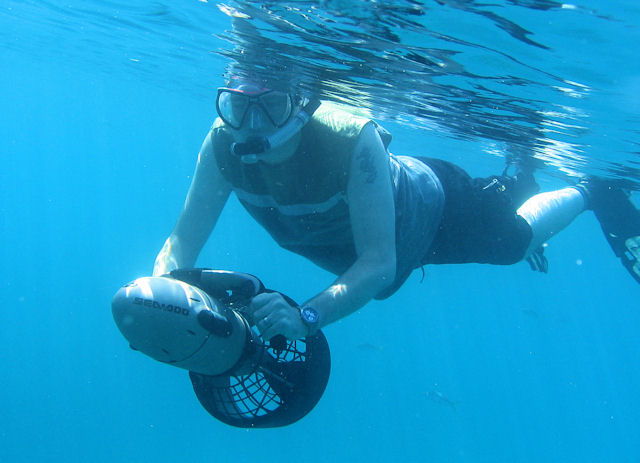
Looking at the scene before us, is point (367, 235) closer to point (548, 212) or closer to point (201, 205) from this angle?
point (201, 205)

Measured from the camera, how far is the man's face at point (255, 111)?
12.1 ft

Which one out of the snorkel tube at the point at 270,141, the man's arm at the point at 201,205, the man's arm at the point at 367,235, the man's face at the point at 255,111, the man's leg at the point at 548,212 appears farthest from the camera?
the man's leg at the point at 548,212

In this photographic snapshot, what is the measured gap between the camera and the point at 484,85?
8422 mm

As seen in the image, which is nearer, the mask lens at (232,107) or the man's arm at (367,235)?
the man's arm at (367,235)

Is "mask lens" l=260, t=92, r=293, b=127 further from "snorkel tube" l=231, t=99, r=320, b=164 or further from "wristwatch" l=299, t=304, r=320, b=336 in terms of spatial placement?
"wristwatch" l=299, t=304, r=320, b=336

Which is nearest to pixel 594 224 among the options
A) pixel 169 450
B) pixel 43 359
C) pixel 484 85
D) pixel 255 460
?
pixel 255 460

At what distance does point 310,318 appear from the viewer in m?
2.63

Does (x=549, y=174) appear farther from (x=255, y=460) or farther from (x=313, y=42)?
(x=255, y=460)

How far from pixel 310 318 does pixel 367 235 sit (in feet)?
2.50

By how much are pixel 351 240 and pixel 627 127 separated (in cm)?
761

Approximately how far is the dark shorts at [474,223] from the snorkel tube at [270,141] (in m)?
1.96

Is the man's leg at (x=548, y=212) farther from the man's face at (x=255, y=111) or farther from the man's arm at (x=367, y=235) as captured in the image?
the man's face at (x=255, y=111)

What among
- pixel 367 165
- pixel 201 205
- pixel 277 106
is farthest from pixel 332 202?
pixel 201 205

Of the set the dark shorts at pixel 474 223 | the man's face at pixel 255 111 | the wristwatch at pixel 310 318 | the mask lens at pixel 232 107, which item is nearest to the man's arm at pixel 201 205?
the mask lens at pixel 232 107
